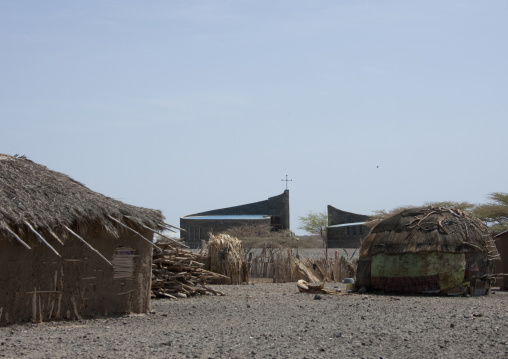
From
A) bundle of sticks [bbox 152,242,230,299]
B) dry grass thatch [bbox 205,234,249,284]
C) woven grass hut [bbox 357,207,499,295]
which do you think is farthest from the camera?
dry grass thatch [bbox 205,234,249,284]

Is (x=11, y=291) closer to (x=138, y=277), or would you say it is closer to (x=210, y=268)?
(x=138, y=277)

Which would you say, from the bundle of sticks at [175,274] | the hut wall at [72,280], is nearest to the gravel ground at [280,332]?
the hut wall at [72,280]

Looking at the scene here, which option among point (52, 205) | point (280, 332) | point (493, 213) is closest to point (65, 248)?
point (52, 205)

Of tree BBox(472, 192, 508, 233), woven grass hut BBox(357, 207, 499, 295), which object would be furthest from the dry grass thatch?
→ tree BBox(472, 192, 508, 233)

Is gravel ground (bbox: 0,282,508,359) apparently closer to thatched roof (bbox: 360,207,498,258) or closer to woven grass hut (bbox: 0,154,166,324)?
woven grass hut (bbox: 0,154,166,324)

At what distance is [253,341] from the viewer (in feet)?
32.0

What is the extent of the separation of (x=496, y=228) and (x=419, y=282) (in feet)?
60.1

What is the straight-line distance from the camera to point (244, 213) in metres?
48.3

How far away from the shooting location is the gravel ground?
8.91 meters

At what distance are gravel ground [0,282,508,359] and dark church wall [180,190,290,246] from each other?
27.2 m

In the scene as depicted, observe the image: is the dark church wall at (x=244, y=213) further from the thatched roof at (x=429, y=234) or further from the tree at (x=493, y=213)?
the thatched roof at (x=429, y=234)

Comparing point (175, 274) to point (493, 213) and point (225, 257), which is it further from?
point (493, 213)

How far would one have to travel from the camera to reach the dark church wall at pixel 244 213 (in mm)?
43375

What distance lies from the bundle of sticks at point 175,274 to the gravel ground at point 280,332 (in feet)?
5.21
